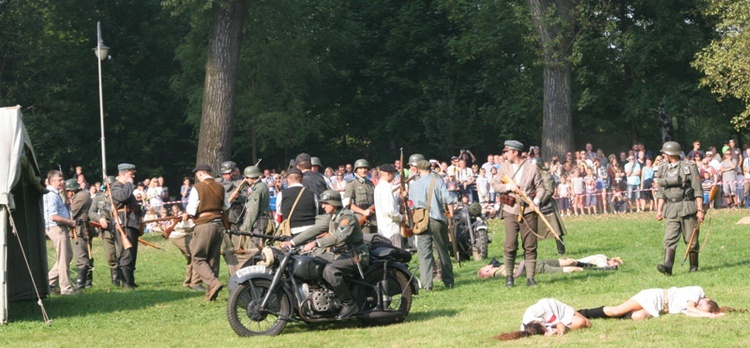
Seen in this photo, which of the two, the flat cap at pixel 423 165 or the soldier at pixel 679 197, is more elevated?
the flat cap at pixel 423 165

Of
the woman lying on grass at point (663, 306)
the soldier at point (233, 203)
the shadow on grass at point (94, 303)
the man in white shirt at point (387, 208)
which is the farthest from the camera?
the soldier at point (233, 203)

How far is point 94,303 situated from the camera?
17.3 metres

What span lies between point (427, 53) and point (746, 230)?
27.5 meters

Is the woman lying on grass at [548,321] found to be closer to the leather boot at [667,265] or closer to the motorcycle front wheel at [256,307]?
the motorcycle front wheel at [256,307]

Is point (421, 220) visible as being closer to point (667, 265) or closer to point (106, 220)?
point (667, 265)

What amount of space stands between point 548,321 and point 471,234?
956cm

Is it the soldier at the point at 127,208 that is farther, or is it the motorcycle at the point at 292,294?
the soldier at the point at 127,208

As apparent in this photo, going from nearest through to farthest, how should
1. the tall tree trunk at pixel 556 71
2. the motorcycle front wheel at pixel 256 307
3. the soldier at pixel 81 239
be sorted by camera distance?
the motorcycle front wheel at pixel 256 307, the soldier at pixel 81 239, the tall tree trunk at pixel 556 71

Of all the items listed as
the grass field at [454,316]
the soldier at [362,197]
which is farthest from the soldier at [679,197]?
the soldier at [362,197]

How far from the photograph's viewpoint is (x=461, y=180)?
32.8m

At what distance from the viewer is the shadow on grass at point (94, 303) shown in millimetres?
16188

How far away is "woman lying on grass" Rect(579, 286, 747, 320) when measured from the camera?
40.6 ft

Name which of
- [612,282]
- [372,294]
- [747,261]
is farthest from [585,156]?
[372,294]

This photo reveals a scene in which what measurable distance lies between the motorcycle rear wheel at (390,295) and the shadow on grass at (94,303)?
4577mm
